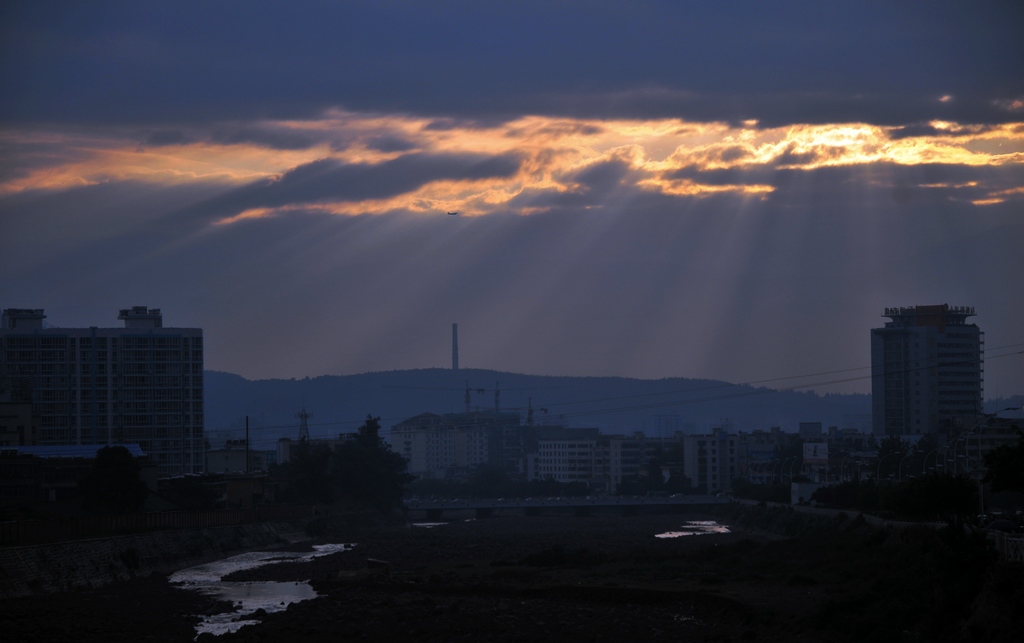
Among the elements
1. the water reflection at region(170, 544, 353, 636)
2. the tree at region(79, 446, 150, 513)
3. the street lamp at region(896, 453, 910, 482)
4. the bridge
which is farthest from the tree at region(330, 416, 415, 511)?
the street lamp at region(896, 453, 910, 482)

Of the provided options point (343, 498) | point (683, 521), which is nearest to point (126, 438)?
point (343, 498)

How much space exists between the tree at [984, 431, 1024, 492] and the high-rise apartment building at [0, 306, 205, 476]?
95675 millimetres

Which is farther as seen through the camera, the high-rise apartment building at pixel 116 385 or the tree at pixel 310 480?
the high-rise apartment building at pixel 116 385

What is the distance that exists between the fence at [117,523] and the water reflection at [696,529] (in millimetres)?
31370

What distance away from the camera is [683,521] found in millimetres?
120188

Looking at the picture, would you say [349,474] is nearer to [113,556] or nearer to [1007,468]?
[113,556]

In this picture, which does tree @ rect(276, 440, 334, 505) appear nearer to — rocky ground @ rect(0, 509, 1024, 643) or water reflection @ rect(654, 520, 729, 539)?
water reflection @ rect(654, 520, 729, 539)

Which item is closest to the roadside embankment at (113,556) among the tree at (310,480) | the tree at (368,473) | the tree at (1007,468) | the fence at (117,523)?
the fence at (117,523)

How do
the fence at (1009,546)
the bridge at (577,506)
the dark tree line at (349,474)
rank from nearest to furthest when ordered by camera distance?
the fence at (1009,546)
the dark tree line at (349,474)
the bridge at (577,506)

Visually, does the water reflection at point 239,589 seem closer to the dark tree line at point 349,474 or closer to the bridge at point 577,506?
the dark tree line at point 349,474

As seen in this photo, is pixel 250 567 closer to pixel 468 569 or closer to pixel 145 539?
pixel 145 539

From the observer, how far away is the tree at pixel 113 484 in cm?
7056

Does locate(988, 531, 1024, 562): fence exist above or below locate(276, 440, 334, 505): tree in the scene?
above

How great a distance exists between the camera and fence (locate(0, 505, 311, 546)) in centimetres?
5388
